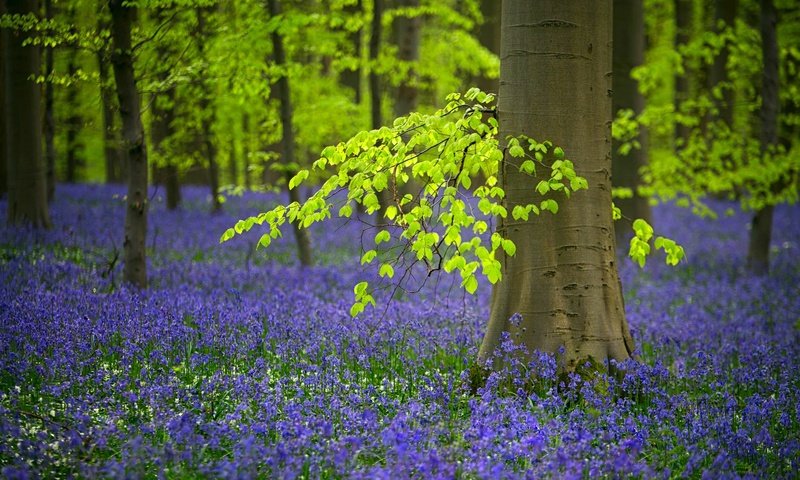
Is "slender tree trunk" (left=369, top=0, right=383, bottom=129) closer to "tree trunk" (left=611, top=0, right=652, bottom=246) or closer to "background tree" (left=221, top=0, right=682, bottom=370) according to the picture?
"tree trunk" (left=611, top=0, right=652, bottom=246)

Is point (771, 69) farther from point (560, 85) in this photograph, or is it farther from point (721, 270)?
point (560, 85)

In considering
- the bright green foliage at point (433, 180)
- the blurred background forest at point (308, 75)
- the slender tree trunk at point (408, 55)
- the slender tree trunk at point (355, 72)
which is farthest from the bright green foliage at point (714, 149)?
the slender tree trunk at point (355, 72)

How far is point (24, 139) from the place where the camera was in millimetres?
11219

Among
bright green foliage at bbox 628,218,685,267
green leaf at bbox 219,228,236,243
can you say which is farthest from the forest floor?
green leaf at bbox 219,228,236,243

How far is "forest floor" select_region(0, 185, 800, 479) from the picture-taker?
3.67 meters

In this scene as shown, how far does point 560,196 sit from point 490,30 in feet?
61.8

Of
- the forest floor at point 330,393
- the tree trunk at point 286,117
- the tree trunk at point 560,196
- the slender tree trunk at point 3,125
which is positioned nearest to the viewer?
the forest floor at point 330,393

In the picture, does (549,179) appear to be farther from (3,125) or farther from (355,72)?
(355,72)

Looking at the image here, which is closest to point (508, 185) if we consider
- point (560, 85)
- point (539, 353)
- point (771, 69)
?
point (560, 85)

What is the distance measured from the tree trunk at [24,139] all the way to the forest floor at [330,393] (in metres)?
2.89

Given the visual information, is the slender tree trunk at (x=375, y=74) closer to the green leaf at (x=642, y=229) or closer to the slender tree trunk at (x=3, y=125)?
the slender tree trunk at (x=3, y=125)

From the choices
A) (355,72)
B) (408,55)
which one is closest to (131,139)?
(408,55)

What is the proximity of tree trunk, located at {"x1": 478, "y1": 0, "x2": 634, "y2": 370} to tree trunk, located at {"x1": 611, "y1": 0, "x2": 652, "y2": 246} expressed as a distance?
8.24m

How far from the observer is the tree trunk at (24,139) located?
1116cm
